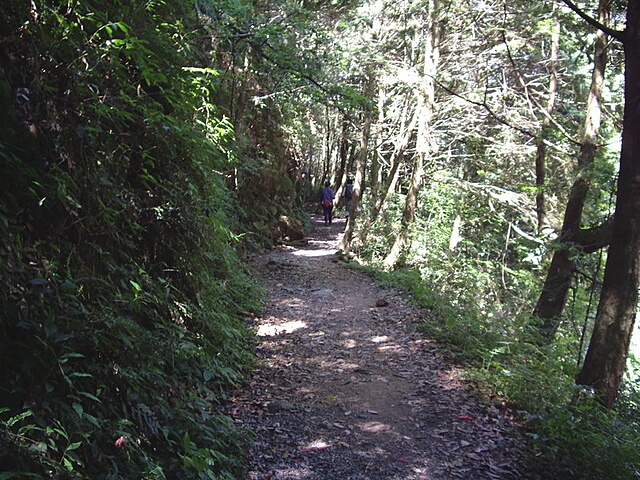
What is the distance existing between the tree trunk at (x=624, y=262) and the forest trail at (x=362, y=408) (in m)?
1.26

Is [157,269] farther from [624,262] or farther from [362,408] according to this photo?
[624,262]

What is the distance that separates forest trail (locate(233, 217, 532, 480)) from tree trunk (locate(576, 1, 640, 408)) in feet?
4.14

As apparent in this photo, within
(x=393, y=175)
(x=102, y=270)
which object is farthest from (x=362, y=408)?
(x=393, y=175)

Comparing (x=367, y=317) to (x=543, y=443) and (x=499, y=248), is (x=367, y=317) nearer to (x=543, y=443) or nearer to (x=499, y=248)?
(x=543, y=443)

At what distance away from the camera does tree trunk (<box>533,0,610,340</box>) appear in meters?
8.53

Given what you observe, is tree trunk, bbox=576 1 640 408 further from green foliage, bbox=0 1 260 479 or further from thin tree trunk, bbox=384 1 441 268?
thin tree trunk, bbox=384 1 441 268

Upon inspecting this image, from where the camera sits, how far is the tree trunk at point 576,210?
28.0 feet

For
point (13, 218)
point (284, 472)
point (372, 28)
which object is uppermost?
point (372, 28)

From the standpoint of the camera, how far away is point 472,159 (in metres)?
16.2

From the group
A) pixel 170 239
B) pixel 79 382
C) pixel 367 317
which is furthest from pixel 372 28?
pixel 79 382

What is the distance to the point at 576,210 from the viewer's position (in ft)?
29.3

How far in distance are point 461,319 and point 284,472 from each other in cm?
477

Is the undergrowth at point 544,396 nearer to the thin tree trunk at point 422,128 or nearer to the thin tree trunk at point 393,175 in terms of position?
the thin tree trunk at point 422,128

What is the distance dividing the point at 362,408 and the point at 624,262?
3191 mm
